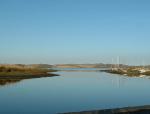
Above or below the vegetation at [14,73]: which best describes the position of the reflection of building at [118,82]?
below

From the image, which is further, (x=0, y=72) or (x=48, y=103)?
(x=0, y=72)

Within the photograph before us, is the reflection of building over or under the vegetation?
under

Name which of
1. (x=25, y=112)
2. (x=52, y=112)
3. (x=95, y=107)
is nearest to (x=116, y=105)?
(x=95, y=107)

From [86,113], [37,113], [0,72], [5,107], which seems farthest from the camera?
[0,72]

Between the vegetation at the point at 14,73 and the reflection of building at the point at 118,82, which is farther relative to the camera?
the vegetation at the point at 14,73

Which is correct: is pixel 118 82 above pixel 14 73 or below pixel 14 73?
below

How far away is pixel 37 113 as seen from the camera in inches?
808

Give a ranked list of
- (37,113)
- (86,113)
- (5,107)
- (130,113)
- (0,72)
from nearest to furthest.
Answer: (86,113)
(130,113)
(37,113)
(5,107)
(0,72)

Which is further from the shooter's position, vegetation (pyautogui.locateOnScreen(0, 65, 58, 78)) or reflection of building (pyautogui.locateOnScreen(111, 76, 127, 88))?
vegetation (pyautogui.locateOnScreen(0, 65, 58, 78))

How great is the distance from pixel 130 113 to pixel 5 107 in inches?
424

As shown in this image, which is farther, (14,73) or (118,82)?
(14,73)

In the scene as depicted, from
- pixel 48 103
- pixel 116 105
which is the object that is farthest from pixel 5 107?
pixel 116 105

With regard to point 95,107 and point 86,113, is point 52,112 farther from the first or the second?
point 86,113

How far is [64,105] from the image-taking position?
2500 centimetres
